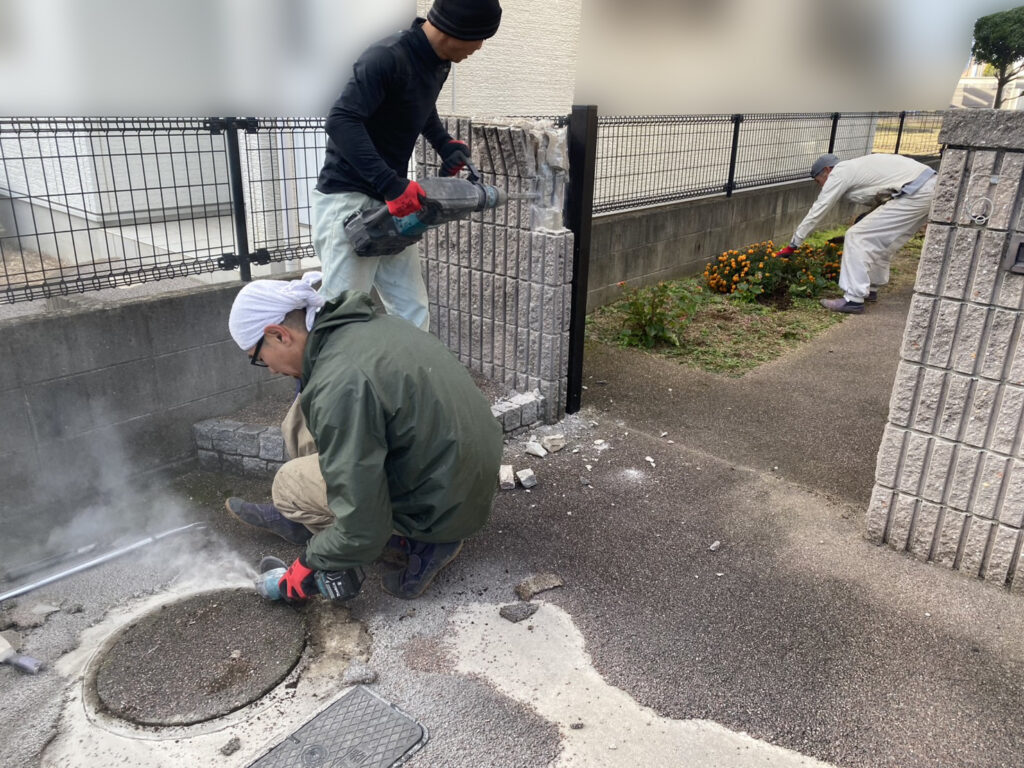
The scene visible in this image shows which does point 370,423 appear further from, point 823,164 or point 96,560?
Result: point 823,164

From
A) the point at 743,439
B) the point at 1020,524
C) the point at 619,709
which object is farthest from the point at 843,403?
the point at 619,709

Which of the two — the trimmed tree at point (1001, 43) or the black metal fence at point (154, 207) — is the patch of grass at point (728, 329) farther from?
the trimmed tree at point (1001, 43)

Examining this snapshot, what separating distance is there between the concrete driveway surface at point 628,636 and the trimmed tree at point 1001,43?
55.5 ft

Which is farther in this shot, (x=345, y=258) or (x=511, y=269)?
(x=511, y=269)

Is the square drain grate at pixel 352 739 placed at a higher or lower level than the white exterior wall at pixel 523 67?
lower

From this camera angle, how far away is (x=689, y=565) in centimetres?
316

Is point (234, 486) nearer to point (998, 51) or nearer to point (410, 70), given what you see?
point (410, 70)

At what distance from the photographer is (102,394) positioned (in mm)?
3543

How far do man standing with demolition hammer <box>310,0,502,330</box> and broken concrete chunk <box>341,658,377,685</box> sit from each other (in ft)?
5.69

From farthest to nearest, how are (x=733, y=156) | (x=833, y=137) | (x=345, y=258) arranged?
(x=833, y=137), (x=733, y=156), (x=345, y=258)

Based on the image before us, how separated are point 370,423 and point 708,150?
22.1 feet

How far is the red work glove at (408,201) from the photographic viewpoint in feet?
10.5

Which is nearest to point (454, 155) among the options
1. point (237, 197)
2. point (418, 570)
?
point (237, 197)

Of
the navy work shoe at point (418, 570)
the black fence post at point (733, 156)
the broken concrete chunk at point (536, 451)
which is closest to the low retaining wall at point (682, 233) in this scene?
the black fence post at point (733, 156)
